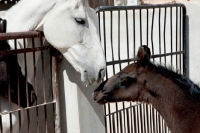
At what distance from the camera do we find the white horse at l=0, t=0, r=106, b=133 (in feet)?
12.0

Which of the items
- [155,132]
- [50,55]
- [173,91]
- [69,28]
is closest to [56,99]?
[50,55]

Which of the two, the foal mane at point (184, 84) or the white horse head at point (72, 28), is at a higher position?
the white horse head at point (72, 28)

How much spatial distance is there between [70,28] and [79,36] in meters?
0.10

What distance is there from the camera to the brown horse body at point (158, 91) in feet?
13.2

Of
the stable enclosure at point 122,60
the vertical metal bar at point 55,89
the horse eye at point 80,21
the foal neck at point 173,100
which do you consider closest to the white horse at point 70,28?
the horse eye at point 80,21

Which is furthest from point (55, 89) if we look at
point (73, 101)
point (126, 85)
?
point (126, 85)

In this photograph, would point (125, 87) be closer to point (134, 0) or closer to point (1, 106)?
point (1, 106)

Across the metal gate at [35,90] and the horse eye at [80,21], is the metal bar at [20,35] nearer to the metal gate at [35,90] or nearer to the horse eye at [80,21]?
the metal gate at [35,90]

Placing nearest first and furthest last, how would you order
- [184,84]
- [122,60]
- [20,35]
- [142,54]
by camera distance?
[20,35]
[142,54]
[184,84]
[122,60]

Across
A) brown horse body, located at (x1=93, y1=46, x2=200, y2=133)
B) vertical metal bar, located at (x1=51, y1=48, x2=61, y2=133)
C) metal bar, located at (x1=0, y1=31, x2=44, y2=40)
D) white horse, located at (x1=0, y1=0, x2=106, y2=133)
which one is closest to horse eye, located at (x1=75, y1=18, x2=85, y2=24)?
white horse, located at (x1=0, y1=0, x2=106, y2=133)

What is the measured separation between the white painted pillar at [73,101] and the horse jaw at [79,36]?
0.49 metres

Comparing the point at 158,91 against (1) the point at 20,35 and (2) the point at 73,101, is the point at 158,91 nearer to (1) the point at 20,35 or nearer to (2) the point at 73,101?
(2) the point at 73,101

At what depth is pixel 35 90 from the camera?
159 inches

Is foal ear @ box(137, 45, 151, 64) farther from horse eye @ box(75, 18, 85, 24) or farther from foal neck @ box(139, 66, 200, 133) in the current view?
horse eye @ box(75, 18, 85, 24)
